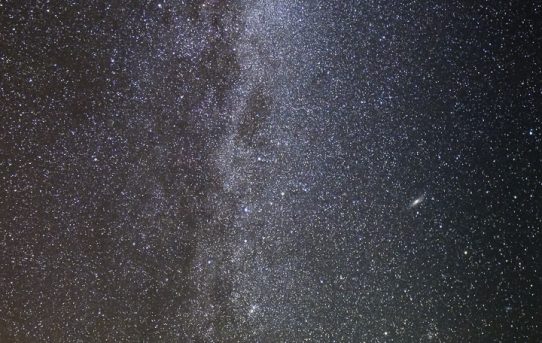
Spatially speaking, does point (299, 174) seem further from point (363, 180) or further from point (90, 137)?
point (90, 137)

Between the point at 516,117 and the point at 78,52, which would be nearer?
Answer: the point at 78,52

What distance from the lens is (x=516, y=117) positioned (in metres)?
1.18

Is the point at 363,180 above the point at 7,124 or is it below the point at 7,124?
below

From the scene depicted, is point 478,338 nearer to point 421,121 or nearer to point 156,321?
point 421,121

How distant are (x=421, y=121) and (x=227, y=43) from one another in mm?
557

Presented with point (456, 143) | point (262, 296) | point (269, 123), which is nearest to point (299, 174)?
point (269, 123)

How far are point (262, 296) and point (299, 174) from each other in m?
0.34

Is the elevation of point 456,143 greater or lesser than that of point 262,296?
greater

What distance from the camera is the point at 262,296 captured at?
→ 1.12m

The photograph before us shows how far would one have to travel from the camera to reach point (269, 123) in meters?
1.08

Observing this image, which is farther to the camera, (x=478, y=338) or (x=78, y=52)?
(x=478, y=338)

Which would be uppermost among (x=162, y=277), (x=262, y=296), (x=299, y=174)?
(x=299, y=174)

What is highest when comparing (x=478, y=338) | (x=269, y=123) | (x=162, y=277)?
(x=269, y=123)

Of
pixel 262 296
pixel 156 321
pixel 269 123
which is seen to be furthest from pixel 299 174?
pixel 156 321
